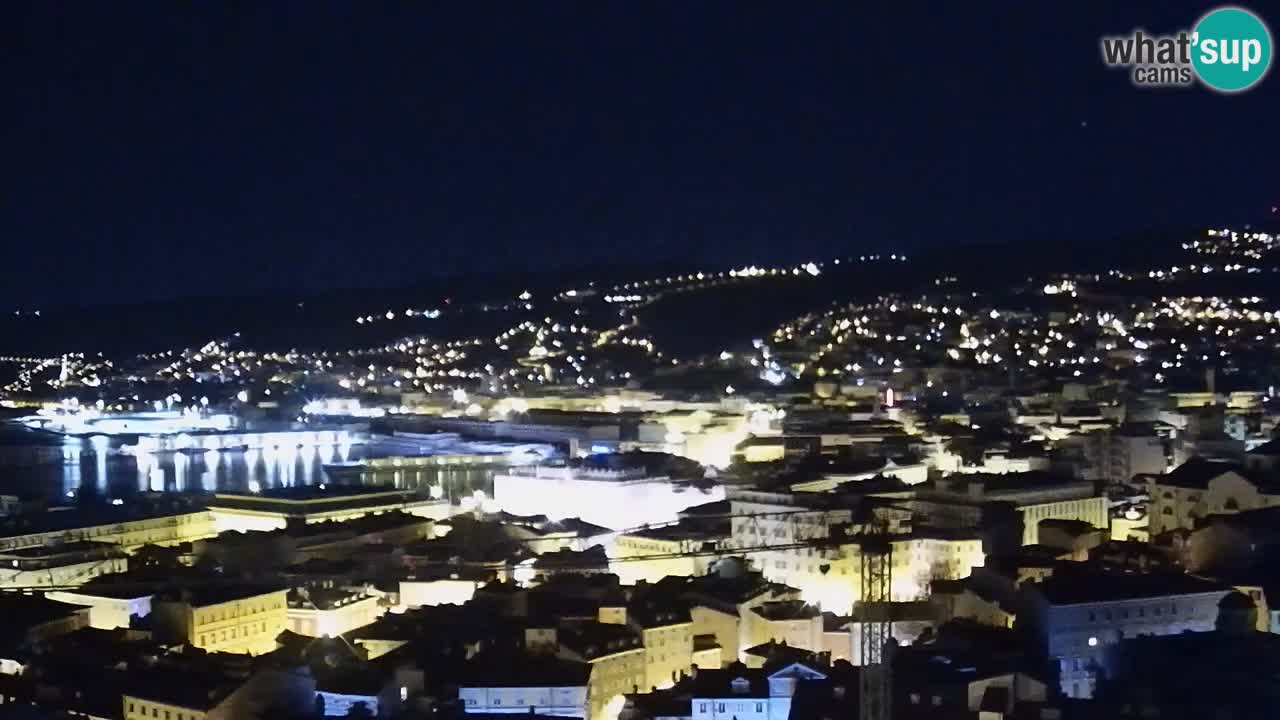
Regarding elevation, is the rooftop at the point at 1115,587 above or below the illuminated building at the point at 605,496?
above

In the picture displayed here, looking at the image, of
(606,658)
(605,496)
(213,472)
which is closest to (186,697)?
(606,658)

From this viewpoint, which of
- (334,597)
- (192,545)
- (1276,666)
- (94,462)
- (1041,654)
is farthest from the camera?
(94,462)

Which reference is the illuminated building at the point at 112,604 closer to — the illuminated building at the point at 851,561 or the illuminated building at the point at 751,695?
the illuminated building at the point at 851,561

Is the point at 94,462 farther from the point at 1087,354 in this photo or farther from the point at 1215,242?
the point at 1215,242

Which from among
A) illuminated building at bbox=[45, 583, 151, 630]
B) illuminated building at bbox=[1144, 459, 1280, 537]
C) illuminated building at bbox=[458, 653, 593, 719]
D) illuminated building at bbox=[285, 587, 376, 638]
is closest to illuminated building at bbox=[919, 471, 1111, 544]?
illuminated building at bbox=[1144, 459, 1280, 537]

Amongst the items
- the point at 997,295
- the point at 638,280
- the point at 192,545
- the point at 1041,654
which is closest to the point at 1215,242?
the point at 997,295

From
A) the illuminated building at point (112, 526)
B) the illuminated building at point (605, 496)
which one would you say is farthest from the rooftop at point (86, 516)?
the illuminated building at point (605, 496)
